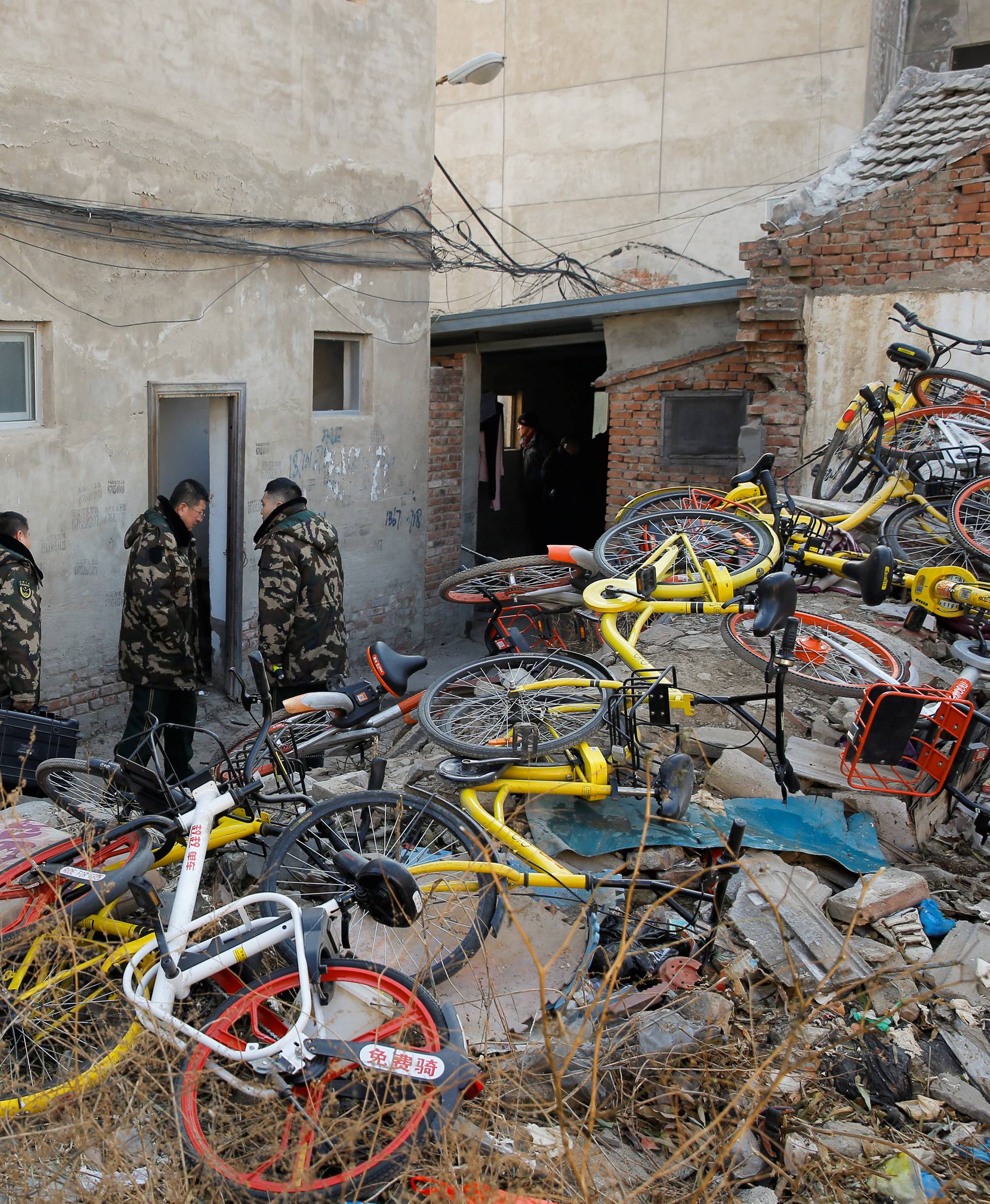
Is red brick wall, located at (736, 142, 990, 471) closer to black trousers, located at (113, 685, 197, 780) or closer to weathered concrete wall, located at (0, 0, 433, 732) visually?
weathered concrete wall, located at (0, 0, 433, 732)

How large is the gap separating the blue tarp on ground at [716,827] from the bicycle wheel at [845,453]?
3627mm

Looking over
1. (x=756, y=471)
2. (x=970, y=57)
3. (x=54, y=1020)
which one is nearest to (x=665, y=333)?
(x=756, y=471)

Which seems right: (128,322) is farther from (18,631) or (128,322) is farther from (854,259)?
(854,259)

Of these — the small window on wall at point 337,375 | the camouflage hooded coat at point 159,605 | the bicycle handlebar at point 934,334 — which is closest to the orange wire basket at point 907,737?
the camouflage hooded coat at point 159,605

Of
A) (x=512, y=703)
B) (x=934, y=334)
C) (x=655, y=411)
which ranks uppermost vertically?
→ (x=934, y=334)

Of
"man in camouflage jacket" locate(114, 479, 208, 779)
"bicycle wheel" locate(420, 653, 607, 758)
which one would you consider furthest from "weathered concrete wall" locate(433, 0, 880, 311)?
"bicycle wheel" locate(420, 653, 607, 758)

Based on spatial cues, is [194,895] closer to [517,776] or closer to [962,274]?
[517,776]

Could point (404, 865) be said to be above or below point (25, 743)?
below

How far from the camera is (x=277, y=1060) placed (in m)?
2.97

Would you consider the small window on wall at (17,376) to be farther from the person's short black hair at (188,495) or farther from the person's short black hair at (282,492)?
the person's short black hair at (282,492)

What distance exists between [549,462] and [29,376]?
8.01 m

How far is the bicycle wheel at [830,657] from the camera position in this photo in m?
5.59

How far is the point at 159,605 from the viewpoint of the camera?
661 cm

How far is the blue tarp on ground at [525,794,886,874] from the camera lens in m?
4.57
